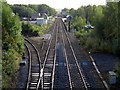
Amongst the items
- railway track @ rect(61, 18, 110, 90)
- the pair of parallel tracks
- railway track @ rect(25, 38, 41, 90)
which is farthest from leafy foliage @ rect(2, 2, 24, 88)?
railway track @ rect(61, 18, 110, 90)

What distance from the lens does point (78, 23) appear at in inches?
1986

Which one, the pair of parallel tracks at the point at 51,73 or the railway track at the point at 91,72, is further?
the railway track at the point at 91,72

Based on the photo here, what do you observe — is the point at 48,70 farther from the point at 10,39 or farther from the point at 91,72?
the point at 10,39

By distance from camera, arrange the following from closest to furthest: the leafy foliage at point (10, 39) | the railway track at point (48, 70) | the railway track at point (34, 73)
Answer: the railway track at point (34, 73)
the railway track at point (48, 70)
the leafy foliage at point (10, 39)

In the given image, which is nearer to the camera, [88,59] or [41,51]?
[88,59]

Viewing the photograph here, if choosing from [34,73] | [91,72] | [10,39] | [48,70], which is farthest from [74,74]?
[10,39]

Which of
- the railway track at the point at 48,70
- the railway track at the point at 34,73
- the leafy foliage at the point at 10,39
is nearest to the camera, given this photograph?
the railway track at the point at 34,73

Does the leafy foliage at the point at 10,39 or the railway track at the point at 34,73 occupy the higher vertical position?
the leafy foliage at the point at 10,39

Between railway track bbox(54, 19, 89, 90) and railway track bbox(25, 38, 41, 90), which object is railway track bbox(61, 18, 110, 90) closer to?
railway track bbox(54, 19, 89, 90)

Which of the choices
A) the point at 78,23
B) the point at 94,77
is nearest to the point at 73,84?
the point at 94,77

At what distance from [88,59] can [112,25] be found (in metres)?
4.77

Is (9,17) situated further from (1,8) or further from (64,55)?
(64,55)

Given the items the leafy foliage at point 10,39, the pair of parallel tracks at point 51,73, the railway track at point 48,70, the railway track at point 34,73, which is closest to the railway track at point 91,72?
the pair of parallel tracks at point 51,73

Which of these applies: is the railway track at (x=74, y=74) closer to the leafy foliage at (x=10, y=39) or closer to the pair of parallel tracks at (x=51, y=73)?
the pair of parallel tracks at (x=51, y=73)
